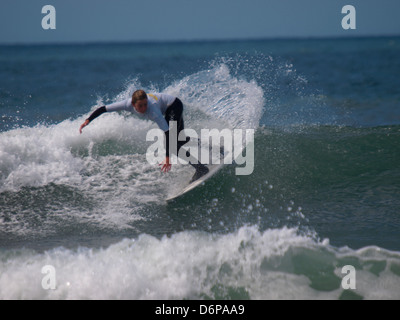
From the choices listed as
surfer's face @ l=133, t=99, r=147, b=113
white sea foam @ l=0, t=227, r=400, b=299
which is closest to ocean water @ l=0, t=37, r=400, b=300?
white sea foam @ l=0, t=227, r=400, b=299

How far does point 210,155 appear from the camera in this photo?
732 centimetres

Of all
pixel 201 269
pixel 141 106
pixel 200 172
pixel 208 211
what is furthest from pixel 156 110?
pixel 201 269

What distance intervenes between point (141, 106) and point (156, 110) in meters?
0.21

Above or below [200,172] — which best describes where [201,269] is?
below

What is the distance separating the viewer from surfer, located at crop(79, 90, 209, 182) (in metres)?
5.50

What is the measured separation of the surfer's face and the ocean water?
1.40 meters

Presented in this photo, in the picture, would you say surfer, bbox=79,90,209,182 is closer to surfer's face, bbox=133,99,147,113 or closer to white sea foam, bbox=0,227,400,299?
surfer's face, bbox=133,99,147,113

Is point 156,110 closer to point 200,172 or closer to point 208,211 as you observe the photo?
point 200,172

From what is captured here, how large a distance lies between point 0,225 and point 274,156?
4507 mm

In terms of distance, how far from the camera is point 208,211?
20.1ft

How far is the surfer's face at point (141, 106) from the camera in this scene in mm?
5453

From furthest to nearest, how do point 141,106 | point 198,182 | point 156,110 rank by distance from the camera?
1. point 198,182
2. point 156,110
3. point 141,106

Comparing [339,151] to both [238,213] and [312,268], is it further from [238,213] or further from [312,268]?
[312,268]
